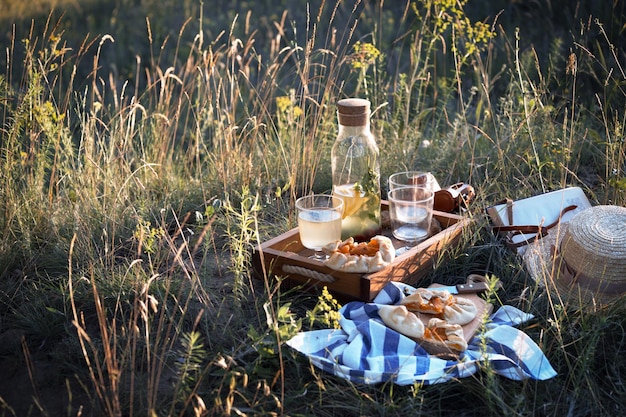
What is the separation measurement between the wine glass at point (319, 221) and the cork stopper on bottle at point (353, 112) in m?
0.33

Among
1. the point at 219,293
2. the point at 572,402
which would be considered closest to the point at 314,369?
the point at 219,293

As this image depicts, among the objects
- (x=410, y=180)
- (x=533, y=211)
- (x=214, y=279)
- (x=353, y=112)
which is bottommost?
(x=214, y=279)

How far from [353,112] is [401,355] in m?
1.05

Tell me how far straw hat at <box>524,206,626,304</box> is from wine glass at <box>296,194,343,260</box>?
2.67 feet

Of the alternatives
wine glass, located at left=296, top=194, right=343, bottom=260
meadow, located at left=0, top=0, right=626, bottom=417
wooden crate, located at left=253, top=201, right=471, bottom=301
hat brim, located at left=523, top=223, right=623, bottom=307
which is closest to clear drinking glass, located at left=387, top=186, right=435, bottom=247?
wooden crate, located at left=253, top=201, right=471, bottom=301

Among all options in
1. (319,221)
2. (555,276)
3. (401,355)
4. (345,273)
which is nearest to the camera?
(401,355)

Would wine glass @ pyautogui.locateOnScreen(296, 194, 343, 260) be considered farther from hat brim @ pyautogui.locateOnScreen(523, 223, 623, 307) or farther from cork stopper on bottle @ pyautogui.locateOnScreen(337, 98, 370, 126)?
hat brim @ pyautogui.locateOnScreen(523, 223, 623, 307)

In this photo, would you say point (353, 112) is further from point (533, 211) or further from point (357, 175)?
point (533, 211)

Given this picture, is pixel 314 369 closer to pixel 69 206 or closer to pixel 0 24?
pixel 69 206

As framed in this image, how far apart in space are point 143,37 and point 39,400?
6282 millimetres

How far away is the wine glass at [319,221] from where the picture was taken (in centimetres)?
290

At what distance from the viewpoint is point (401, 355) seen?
2457mm

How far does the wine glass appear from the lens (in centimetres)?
290

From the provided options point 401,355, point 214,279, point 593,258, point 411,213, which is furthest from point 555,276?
point 214,279
